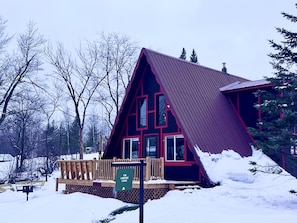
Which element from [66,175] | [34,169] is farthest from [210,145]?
[34,169]

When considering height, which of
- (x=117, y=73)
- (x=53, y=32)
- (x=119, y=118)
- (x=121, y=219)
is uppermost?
(x=53, y=32)

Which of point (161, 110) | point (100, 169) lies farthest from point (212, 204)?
point (161, 110)

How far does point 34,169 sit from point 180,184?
2070cm

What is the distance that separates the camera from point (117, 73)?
29.3 metres

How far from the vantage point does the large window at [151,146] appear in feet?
46.2

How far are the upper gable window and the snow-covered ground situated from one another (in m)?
4.25

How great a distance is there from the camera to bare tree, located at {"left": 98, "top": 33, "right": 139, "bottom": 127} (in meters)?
29.1

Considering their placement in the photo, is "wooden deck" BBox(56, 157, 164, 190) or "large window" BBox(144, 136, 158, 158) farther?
"large window" BBox(144, 136, 158, 158)

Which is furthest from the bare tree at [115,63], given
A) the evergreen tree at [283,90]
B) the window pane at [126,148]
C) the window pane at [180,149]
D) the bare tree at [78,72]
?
the evergreen tree at [283,90]

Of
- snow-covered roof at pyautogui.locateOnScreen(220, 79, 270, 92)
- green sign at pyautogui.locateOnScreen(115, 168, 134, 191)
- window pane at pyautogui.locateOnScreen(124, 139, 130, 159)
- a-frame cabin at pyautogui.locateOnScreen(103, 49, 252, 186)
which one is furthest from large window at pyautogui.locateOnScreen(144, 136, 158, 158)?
green sign at pyautogui.locateOnScreen(115, 168, 134, 191)

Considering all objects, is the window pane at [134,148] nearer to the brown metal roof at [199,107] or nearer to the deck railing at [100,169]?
the deck railing at [100,169]

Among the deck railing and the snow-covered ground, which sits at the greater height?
the deck railing

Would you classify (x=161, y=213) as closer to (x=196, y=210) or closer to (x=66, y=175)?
(x=196, y=210)

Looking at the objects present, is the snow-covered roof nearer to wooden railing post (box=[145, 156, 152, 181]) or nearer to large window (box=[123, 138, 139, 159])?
large window (box=[123, 138, 139, 159])
